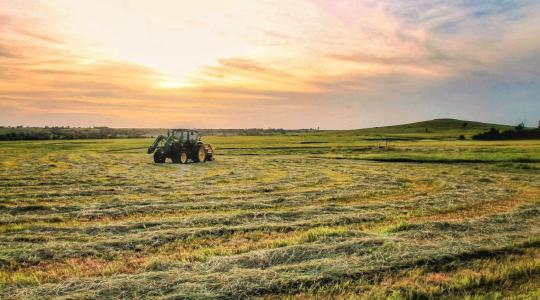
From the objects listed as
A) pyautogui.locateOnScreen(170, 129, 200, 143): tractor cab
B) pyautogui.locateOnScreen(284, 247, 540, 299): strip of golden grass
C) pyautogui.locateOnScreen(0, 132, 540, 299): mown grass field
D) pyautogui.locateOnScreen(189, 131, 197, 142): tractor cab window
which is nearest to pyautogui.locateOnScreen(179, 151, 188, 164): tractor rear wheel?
pyautogui.locateOnScreen(170, 129, 200, 143): tractor cab

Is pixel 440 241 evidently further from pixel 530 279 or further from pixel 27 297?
pixel 27 297

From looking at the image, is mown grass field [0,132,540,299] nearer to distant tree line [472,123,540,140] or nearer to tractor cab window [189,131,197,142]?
tractor cab window [189,131,197,142]

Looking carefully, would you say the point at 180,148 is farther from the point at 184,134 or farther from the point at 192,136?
the point at 192,136

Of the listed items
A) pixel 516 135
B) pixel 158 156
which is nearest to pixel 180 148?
pixel 158 156

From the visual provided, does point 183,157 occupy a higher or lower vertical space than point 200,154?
lower

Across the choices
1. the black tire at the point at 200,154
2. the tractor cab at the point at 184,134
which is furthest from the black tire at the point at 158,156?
the black tire at the point at 200,154

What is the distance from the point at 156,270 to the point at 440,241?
5.36m

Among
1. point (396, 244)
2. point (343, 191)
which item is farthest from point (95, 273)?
point (343, 191)

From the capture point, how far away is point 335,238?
8.98m

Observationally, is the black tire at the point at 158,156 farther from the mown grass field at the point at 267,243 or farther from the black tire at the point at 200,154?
the mown grass field at the point at 267,243

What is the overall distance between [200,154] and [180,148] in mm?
1838

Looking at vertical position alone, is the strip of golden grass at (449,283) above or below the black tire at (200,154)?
below

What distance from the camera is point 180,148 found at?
31.3 meters

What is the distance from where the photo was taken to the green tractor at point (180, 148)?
103 ft
